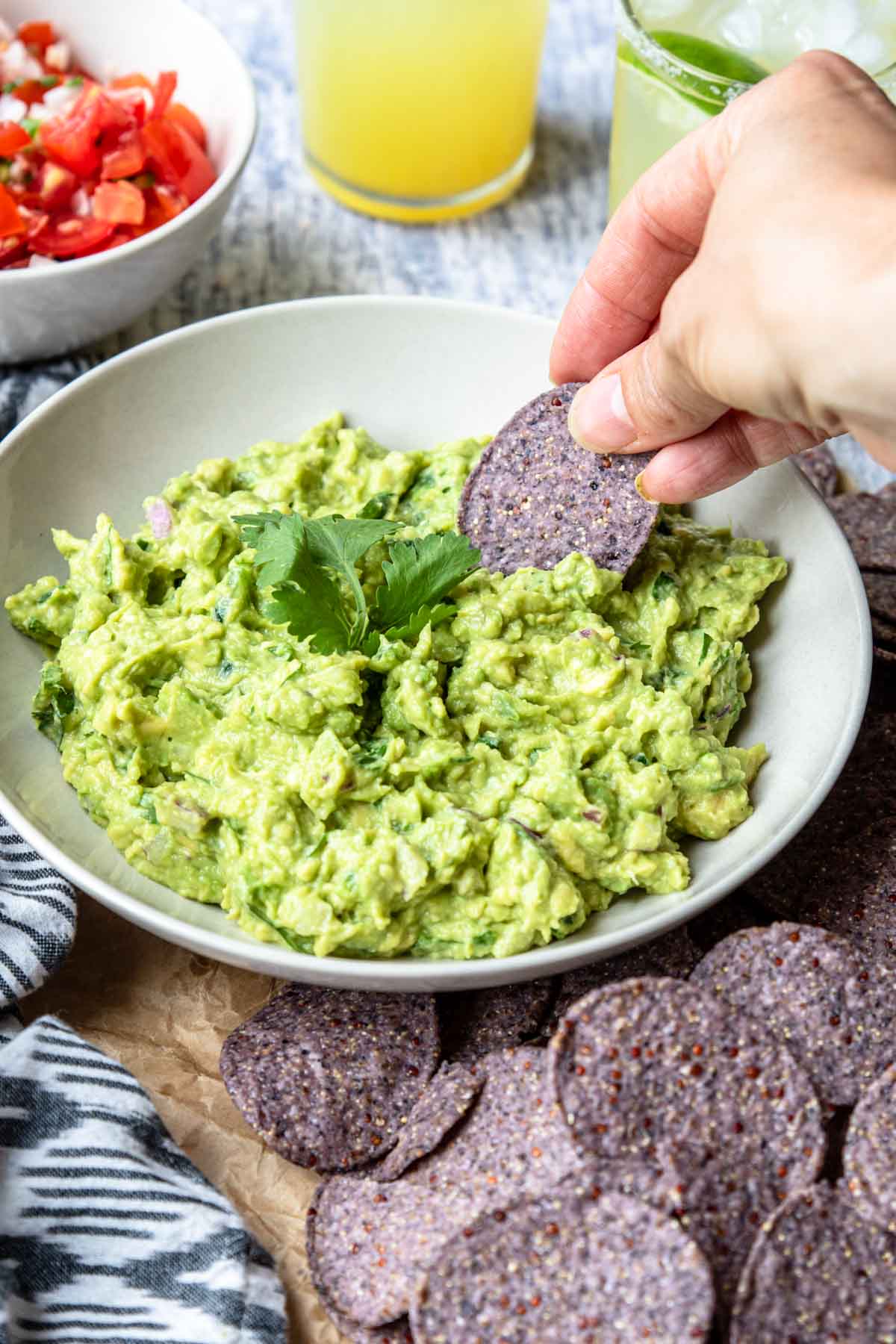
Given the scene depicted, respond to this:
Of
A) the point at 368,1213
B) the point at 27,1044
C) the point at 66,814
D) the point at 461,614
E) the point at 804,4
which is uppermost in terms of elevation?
the point at 804,4

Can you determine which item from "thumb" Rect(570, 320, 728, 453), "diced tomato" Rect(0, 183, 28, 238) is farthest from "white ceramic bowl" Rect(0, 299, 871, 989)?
"diced tomato" Rect(0, 183, 28, 238)

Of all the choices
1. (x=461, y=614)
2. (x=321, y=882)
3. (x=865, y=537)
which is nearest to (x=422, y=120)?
(x=865, y=537)

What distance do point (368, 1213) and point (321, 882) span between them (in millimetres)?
488

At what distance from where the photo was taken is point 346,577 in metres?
2.18

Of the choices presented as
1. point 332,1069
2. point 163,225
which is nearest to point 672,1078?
point 332,1069

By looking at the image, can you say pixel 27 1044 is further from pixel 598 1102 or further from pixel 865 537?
pixel 865 537

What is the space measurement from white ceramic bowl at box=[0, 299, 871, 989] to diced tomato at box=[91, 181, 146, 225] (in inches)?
17.5

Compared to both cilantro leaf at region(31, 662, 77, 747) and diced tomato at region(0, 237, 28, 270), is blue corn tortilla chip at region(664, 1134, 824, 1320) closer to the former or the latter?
cilantro leaf at region(31, 662, 77, 747)

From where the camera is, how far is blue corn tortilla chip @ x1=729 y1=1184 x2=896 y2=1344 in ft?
5.74

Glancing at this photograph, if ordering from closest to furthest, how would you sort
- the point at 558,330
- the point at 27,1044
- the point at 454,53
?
the point at 27,1044 → the point at 558,330 → the point at 454,53

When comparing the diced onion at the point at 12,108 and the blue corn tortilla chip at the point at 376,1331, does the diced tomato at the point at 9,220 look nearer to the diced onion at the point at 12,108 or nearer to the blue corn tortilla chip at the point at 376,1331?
the diced onion at the point at 12,108

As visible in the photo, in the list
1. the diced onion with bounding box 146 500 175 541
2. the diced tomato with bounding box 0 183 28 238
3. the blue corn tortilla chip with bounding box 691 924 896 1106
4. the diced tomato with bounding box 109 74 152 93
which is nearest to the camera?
the blue corn tortilla chip with bounding box 691 924 896 1106

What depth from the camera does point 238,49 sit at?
4.06 meters

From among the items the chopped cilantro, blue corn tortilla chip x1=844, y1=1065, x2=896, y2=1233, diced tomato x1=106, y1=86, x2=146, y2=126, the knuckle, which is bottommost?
blue corn tortilla chip x1=844, y1=1065, x2=896, y2=1233
